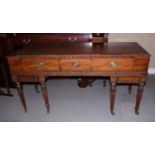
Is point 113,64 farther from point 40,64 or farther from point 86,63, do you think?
point 40,64

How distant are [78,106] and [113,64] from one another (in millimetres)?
822

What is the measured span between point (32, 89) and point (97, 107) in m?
1.12

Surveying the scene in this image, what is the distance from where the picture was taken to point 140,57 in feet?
4.83

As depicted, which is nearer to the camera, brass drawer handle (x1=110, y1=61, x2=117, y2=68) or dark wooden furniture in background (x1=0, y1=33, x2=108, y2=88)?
brass drawer handle (x1=110, y1=61, x2=117, y2=68)

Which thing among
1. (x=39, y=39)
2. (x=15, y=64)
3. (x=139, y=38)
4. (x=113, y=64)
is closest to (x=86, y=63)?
(x=113, y=64)

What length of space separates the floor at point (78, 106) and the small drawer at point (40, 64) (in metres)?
0.64

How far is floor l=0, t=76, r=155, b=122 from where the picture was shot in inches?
74.0

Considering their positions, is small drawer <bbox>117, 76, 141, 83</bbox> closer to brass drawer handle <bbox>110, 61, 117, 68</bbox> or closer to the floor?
brass drawer handle <bbox>110, 61, 117, 68</bbox>

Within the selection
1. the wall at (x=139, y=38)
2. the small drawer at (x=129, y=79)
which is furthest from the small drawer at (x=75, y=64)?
the wall at (x=139, y=38)

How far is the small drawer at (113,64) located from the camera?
1.51 m

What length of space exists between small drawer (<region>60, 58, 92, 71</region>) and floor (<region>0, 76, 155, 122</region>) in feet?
2.09

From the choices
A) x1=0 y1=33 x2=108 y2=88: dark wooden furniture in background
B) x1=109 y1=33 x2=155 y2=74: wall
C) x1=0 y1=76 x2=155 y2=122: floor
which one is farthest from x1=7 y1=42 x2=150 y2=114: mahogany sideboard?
x1=109 y1=33 x2=155 y2=74: wall
